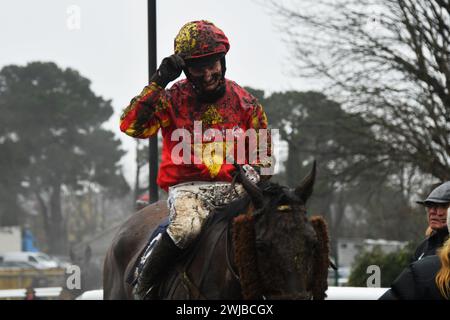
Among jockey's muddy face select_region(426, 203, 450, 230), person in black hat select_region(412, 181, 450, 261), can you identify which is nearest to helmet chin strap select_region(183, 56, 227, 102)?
person in black hat select_region(412, 181, 450, 261)

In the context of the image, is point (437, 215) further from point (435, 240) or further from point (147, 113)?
point (147, 113)

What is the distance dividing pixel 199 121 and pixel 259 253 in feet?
4.78

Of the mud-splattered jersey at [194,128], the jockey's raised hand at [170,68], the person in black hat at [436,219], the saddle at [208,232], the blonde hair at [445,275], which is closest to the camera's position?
the blonde hair at [445,275]

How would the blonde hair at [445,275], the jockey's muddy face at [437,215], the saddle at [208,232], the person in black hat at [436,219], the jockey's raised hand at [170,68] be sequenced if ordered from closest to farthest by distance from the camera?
1. the blonde hair at [445,275]
2. the saddle at [208,232]
3. the jockey's raised hand at [170,68]
4. the person in black hat at [436,219]
5. the jockey's muddy face at [437,215]

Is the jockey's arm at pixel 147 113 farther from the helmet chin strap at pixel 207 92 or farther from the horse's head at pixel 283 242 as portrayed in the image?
the horse's head at pixel 283 242

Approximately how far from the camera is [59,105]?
47406 mm

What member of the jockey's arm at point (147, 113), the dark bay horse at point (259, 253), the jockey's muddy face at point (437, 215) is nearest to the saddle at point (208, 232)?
the dark bay horse at point (259, 253)

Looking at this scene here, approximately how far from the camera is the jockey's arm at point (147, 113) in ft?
19.7

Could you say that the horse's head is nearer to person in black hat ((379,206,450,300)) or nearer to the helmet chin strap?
person in black hat ((379,206,450,300))

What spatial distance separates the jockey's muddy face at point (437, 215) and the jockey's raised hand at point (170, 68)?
236cm

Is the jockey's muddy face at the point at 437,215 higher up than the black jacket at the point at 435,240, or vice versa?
the jockey's muddy face at the point at 437,215

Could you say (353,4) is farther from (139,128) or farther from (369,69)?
(139,128)

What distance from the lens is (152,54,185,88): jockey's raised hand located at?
594cm

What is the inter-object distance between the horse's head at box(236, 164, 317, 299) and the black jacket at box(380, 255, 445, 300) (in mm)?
745
